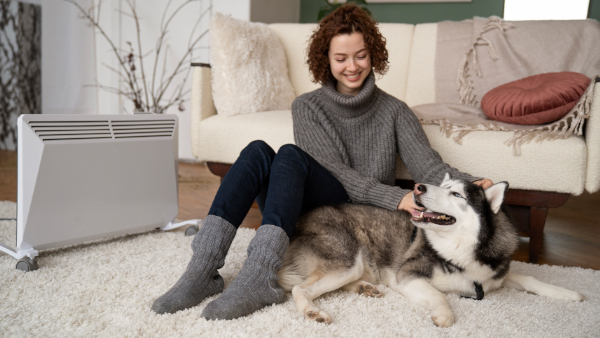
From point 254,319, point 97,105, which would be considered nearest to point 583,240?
point 254,319

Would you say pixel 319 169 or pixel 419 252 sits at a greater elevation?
pixel 319 169

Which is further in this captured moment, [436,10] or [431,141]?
[436,10]

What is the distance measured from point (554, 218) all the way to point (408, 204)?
6.20ft

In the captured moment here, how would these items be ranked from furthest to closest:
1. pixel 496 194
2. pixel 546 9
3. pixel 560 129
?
pixel 546 9
pixel 560 129
pixel 496 194

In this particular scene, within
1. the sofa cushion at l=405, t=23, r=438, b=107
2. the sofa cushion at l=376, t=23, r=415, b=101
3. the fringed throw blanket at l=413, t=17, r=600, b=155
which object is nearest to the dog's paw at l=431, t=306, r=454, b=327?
the fringed throw blanket at l=413, t=17, r=600, b=155

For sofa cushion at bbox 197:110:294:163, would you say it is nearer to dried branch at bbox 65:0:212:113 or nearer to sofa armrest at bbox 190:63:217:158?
sofa armrest at bbox 190:63:217:158

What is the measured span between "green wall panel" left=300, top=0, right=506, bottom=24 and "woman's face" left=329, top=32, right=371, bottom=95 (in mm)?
3616

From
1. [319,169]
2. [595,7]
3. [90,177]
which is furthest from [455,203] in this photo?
[595,7]

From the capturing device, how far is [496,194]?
1.35 metres

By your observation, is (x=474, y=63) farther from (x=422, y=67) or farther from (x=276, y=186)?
(x=276, y=186)

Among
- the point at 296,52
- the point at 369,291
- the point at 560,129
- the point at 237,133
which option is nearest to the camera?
the point at 369,291

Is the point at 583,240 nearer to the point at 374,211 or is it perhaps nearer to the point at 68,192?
the point at 374,211

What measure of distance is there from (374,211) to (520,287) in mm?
564

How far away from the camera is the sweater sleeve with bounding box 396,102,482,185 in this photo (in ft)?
5.37
